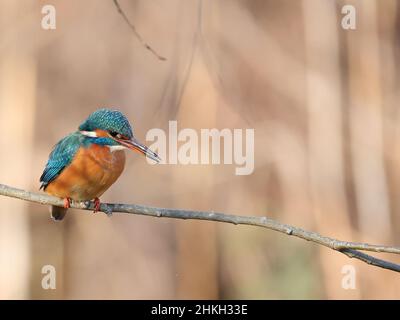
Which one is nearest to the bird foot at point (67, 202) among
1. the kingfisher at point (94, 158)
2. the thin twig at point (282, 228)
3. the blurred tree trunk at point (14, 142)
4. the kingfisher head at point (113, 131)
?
the kingfisher at point (94, 158)

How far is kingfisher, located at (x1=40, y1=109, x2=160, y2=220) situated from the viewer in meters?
3.17

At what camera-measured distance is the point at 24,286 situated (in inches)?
221

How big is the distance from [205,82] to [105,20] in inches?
45.0

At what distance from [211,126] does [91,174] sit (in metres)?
2.55

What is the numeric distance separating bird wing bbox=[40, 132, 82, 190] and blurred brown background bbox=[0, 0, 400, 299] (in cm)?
203

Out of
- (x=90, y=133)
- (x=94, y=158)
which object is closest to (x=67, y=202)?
(x=94, y=158)

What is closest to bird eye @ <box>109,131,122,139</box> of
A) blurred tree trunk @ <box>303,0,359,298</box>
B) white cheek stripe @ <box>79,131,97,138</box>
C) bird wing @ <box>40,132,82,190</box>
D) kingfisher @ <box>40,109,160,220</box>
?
kingfisher @ <box>40,109,160,220</box>

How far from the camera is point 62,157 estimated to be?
3373 mm

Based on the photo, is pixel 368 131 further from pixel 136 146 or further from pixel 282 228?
pixel 282 228

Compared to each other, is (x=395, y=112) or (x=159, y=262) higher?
(x=395, y=112)
